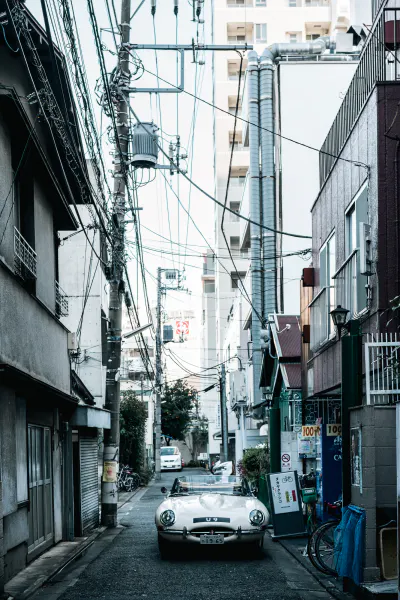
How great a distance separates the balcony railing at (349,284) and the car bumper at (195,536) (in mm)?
3814

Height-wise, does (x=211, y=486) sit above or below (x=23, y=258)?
below

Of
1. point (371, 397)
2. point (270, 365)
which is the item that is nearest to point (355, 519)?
point (371, 397)

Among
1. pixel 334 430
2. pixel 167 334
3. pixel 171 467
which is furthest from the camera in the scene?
pixel 171 467

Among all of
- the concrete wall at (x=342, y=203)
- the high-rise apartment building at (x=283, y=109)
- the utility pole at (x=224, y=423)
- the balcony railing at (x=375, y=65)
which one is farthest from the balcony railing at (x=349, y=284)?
the utility pole at (x=224, y=423)

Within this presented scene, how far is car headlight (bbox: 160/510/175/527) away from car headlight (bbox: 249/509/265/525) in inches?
49.0

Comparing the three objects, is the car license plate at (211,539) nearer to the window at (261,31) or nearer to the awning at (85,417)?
the awning at (85,417)

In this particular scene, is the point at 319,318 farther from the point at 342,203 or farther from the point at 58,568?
the point at 58,568

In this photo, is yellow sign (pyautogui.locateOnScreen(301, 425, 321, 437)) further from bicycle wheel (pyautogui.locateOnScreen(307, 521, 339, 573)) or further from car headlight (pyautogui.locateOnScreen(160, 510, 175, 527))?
bicycle wheel (pyautogui.locateOnScreen(307, 521, 339, 573))

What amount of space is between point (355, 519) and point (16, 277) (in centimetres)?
575

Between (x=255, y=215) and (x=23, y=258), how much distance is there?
18579 mm

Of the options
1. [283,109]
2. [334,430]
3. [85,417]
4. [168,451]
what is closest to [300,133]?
[283,109]

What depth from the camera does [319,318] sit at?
16.4 meters

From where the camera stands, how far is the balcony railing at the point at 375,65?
40.3 feet

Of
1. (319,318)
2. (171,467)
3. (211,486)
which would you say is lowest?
(171,467)
